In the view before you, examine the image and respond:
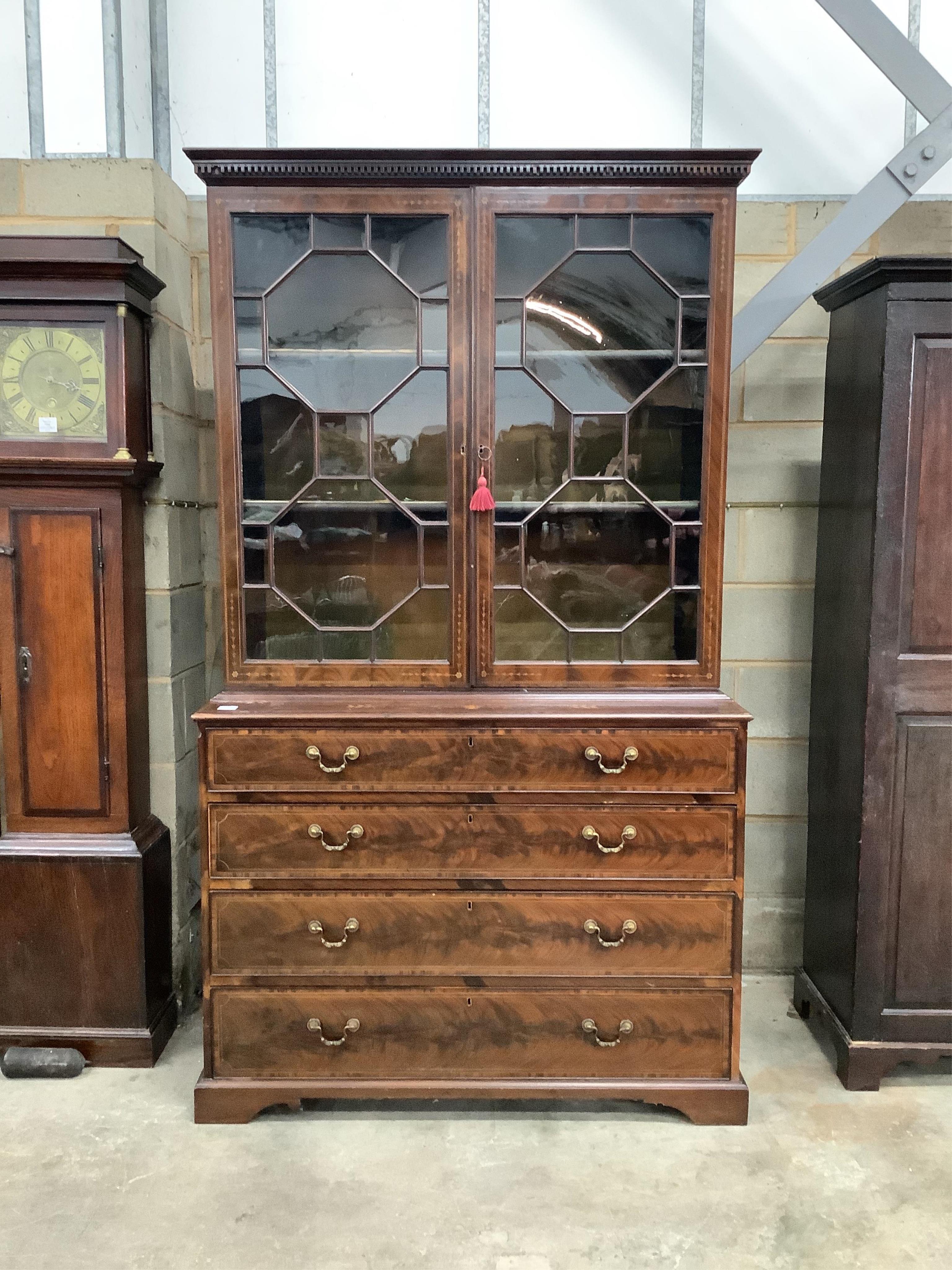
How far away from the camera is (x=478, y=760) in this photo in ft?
6.18

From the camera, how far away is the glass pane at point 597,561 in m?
1.96

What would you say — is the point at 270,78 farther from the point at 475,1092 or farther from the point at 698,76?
the point at 475,1092

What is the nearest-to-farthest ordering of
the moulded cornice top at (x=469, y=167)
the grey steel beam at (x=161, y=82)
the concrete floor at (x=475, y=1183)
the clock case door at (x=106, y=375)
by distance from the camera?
the concrete floor at (x=475, y=1183), the moulded cornice top at (x=469, y=167), the clock case door at (x=106, y=375), the grey steel beam at (x=161, y=82)

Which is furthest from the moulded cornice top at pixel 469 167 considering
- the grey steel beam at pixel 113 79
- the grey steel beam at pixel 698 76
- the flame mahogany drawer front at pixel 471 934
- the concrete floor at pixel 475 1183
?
the concrete floor at pixel 475 1183

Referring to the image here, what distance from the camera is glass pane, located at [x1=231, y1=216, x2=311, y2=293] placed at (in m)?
1.87

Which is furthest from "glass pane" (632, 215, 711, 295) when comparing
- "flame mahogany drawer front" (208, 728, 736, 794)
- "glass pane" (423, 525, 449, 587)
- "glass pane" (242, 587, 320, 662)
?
"glass pane" (242, 587, 320, 662)

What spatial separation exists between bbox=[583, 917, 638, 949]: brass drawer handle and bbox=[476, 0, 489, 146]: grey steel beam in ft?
6.72

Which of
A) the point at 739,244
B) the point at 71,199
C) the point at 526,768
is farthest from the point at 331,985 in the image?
the point at 739,244

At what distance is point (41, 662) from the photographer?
83.0 inches

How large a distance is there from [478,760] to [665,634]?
518mm


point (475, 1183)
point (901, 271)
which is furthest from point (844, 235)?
point (475, 1183)

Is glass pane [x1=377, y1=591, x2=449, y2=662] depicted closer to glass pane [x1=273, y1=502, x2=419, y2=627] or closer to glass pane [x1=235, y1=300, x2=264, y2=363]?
glass pane [x1=273, y1=502, x2=419, y2=627]

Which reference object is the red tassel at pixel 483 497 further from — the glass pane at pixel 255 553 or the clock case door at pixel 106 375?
the clock case door at pixel 106 375

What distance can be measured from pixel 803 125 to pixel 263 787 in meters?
2.27
